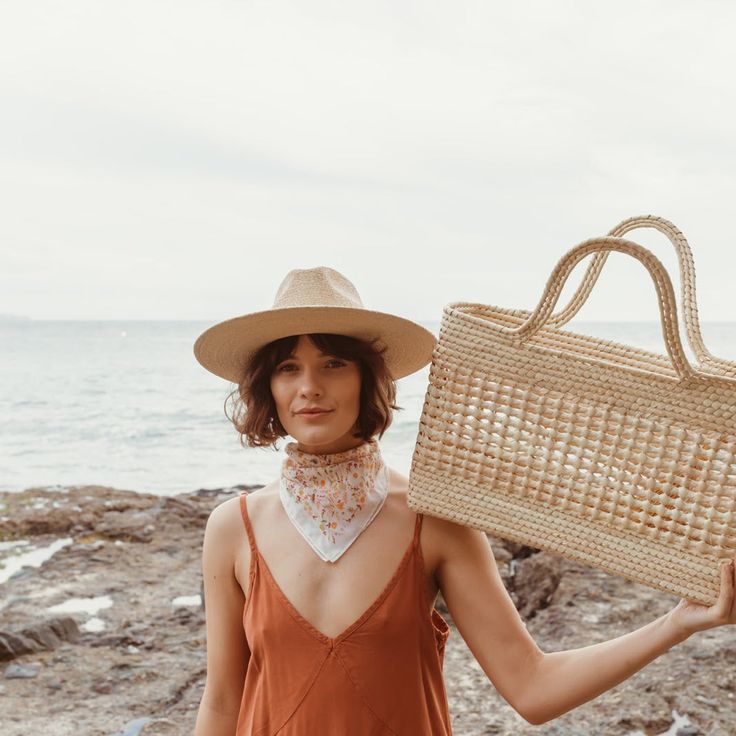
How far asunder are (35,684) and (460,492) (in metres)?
2.99

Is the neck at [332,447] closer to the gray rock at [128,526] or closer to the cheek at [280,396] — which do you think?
the cheek at [280,396]

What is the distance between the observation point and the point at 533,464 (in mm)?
1361

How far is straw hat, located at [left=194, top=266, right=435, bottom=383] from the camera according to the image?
162 cm

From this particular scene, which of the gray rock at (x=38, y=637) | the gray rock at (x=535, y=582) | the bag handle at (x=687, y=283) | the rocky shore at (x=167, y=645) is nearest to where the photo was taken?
the bag handle at (x=687, y=283)

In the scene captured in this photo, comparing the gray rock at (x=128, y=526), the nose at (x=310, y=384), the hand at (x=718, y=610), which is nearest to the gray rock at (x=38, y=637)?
the gray rock at (x=128, y=526)

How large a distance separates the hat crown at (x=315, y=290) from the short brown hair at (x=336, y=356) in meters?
0.07

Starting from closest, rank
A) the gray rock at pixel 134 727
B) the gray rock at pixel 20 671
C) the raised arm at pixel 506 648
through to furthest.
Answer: the raised arm at pixel 506 648
the gray rock at pixel 134 727
the gray rock at pixel 20 671

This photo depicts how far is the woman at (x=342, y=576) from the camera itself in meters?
1.56

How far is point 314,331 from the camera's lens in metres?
1.66

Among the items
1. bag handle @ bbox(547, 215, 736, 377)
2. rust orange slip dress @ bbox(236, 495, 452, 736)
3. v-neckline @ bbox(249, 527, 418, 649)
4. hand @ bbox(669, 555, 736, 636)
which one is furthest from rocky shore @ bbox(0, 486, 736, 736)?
bag handle @ bbox(547, 215, 736, 377)

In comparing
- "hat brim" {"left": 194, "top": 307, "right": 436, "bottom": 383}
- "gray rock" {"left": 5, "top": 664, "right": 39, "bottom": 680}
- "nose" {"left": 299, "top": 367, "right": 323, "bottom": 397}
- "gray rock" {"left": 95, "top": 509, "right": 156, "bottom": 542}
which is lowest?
"gray rock" {"left": 95, "top": 509, "right": 156, "bottom": 542}

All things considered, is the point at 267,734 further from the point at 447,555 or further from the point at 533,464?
the point at 533,464

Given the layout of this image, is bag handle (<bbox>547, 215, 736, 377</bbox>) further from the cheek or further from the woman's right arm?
the woman's right arm

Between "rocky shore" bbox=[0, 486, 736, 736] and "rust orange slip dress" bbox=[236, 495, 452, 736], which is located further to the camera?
"rocky shore" bbox=[0, 486, 736, 736]
